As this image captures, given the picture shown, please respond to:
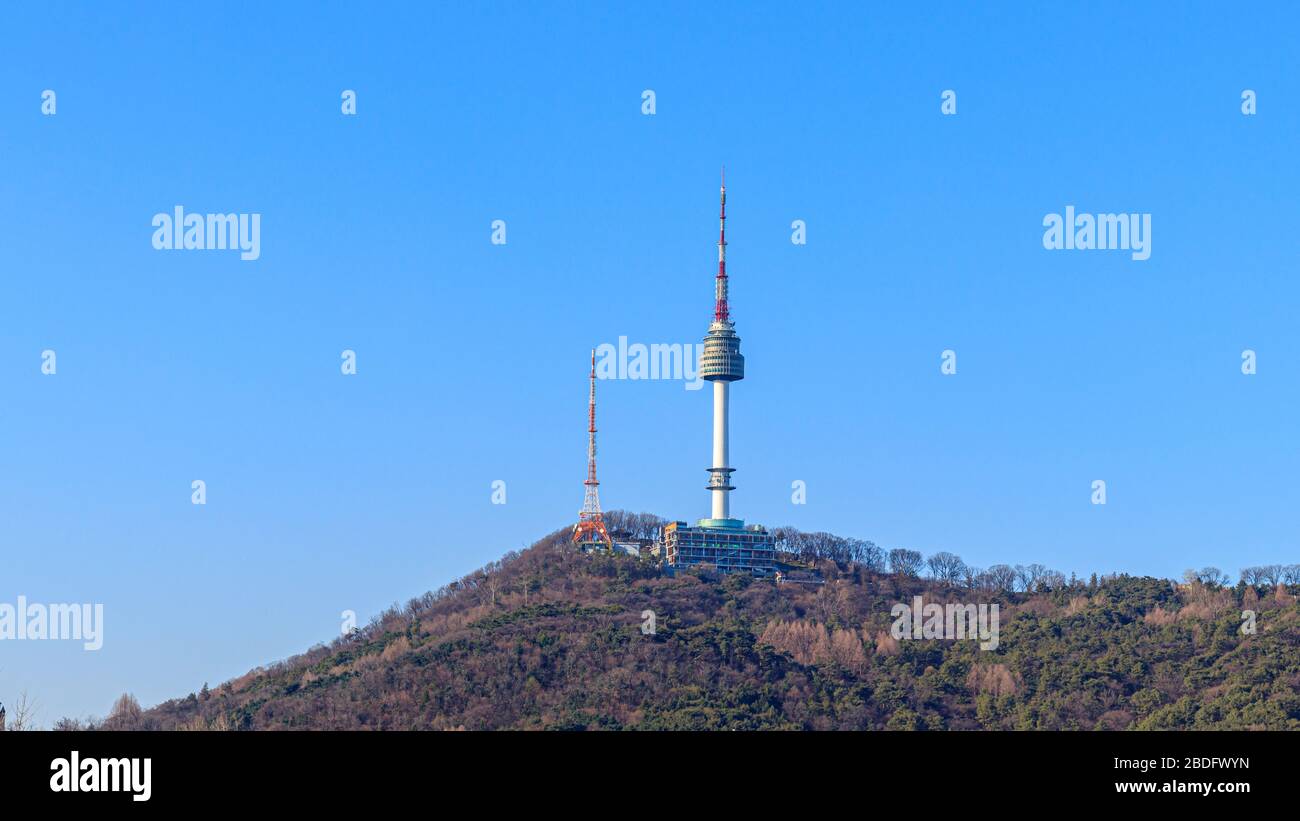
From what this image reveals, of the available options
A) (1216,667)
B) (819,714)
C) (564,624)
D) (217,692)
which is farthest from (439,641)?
(1216,667)
